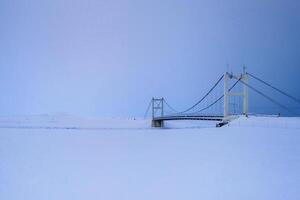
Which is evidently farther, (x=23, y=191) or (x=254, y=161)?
(x=254, y=161)

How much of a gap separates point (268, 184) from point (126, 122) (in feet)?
117

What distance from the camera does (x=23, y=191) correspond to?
13.4 ft

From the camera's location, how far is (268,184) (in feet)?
14.0

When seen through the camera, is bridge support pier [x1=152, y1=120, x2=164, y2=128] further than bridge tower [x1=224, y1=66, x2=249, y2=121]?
Yes

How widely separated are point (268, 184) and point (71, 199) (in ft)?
7.05

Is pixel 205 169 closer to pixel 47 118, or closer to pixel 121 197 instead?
pixel 121 197

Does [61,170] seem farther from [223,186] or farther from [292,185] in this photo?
[292,185]

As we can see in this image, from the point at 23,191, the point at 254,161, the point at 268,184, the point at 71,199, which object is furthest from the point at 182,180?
the point at 254,161

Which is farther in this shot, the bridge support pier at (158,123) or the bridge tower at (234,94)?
the bridge support pier at (158,123)

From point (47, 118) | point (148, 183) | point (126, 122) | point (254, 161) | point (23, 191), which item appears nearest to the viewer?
point (23, 191)

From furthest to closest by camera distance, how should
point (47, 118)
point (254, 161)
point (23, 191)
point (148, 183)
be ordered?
point (47, 118) < point (254, 161) < point (148, 183) < point (23, 191)

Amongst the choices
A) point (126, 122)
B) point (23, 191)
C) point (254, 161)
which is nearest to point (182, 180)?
point (23, 191)

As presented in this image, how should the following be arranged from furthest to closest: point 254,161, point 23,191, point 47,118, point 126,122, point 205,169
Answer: point 47,118
point 126,122
point 254,161
point 205,169
point 23,191

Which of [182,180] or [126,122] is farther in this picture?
[126,122]
